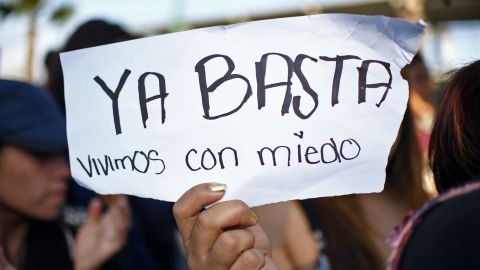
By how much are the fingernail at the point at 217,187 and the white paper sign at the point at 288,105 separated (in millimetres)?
17

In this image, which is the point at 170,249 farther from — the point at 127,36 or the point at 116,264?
the point at 127,36

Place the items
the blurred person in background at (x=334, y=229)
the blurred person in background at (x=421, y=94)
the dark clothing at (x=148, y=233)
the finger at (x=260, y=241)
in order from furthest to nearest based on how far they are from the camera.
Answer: the blurred person in background at (x=421, y=94), the dark clothing at (x=148, y=233), the blurred person in background at (x=334, y=229), the finger at (x=260, y=241)

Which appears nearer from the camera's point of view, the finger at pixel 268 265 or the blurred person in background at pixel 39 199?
the finger at pixel 268 265

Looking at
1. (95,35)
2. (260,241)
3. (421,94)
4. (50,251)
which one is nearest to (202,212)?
(260,241)

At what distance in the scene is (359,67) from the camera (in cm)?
107

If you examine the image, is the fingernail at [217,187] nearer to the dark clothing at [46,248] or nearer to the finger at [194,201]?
the finger at [194,201]

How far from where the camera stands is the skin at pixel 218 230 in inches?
39.8

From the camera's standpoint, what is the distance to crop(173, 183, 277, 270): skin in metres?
1.01

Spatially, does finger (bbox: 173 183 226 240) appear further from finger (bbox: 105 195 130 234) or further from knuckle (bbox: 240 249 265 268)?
finger (bbox: 105 195 130 234)

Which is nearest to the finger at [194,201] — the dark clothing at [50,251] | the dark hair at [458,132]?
the dark hair at [458,132]

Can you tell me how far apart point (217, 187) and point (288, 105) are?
0.19 metres

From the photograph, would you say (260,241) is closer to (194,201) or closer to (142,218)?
(194,201)

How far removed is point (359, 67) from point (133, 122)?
1.41ft

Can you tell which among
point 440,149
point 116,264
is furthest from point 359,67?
point 116,264
